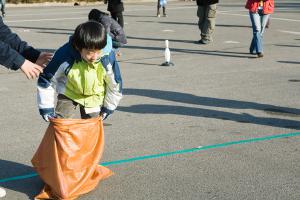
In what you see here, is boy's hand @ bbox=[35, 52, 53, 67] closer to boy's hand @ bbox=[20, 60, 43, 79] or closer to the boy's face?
boy's hand @ bbox=[20, 60, 43, 79]

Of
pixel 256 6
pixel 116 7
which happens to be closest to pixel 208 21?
pixel 116 7

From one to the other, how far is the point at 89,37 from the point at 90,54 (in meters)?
0.15

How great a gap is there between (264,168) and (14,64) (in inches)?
101

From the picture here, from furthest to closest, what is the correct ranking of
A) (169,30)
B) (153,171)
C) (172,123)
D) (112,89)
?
(169,30) → (172,123) → (153,171) → (112,89)

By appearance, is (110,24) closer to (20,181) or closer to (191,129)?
(191,129)

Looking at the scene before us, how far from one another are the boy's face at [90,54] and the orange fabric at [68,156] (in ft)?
1.61

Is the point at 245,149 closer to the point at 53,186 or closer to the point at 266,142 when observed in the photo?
the point at 266,142

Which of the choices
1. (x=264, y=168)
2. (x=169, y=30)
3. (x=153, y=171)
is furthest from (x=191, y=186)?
(x=169, y=30)

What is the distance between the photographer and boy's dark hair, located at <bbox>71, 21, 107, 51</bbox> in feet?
13.2

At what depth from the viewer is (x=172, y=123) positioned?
6.82 metres

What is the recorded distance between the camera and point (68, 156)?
4.25 meters

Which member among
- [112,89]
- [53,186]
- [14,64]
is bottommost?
[53,186]

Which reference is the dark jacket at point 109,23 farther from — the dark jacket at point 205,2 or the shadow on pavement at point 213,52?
the dark jacket at point 205,2

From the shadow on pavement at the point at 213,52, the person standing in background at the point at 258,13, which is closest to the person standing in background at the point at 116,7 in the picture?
the shadow on pavement at the point at 213,52
